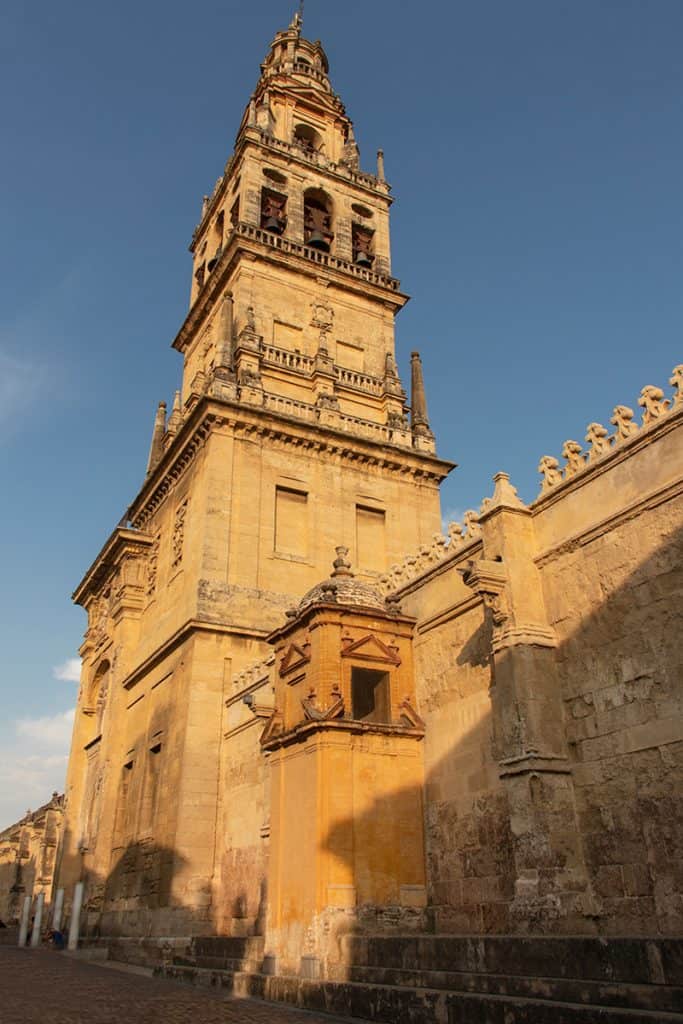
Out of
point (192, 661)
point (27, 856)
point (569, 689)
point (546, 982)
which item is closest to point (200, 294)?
point (192, 661)

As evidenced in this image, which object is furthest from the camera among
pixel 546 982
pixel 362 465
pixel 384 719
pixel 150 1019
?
pixel 362 465

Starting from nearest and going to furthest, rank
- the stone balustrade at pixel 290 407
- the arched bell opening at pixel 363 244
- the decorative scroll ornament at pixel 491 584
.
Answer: the decorative scroll ornament at pixel 491 584, the stone balustrade at pixel 290 407, the arched bell opening at pixel 363 244

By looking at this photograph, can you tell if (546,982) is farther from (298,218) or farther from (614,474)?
(298,218)

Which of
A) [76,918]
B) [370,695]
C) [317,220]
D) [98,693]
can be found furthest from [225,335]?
[76,918]

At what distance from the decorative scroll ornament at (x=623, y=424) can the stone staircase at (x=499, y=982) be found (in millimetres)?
5828

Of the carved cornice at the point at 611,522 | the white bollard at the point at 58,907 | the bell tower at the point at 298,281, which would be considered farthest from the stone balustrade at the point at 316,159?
the white bollard at the point at 58,907

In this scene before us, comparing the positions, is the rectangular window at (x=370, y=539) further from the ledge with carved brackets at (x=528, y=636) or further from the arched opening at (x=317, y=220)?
the ledge with carved brackets at (x=528, y=636)

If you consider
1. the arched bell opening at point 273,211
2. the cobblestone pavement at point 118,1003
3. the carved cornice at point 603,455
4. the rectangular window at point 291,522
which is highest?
the arched bell opening at point 273,211

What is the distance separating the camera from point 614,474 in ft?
33.8

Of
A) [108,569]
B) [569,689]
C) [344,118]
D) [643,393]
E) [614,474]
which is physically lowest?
[569,689]

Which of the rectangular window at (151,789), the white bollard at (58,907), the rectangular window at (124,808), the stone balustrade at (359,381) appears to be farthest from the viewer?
the stone balustrade at (359,381)

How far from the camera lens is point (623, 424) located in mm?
10242

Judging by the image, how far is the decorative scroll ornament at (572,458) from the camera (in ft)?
36.1

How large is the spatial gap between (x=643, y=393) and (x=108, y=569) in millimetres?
23022
